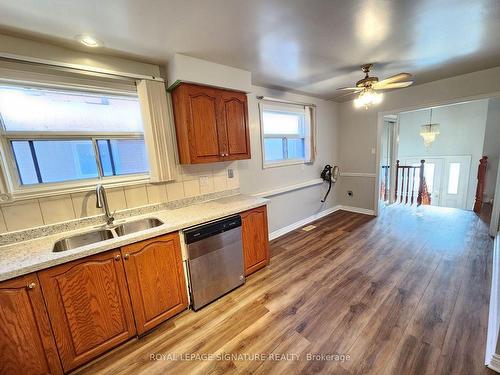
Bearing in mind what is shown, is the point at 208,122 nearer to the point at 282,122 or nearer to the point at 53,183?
the point at 53,183

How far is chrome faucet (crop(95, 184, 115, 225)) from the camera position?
1738 mm

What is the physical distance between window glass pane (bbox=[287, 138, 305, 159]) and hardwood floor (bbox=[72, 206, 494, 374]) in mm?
1707

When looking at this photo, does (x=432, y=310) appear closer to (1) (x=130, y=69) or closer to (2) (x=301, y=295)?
(2) (x=301, y=295)

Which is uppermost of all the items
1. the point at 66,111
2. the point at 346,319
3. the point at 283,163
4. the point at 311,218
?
the point at 66,111

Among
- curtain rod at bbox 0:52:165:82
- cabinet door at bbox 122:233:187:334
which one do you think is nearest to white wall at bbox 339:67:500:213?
curtain rod at bbox 0:52:165:82

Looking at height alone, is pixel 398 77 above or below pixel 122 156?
above

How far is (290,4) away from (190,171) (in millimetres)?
1743

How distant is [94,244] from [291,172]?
9.51 feet

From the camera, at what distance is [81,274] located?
136 cm

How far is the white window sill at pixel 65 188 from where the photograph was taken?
1.55 meters

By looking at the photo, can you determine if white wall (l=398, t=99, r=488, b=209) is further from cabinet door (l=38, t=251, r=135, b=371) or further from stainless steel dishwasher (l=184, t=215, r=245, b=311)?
cabinet door (l=38, t=251, r=135, b=371)

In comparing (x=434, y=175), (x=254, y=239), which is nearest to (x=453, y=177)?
(x=434, y=175)

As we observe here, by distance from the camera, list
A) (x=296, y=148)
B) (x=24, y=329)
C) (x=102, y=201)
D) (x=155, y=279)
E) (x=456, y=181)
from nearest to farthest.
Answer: (x=24, y=329)
(x=155, y=279)
(x=102, y=201)
(x=296, y=148)
(x=456, y=181)

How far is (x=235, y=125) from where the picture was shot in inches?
94.0
